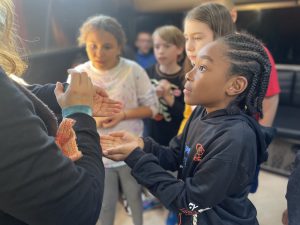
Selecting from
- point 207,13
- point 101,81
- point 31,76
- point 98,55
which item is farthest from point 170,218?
point 31,76

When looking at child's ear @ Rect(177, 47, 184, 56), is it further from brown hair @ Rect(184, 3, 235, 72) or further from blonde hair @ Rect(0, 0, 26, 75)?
blonde hair @ Rect(0, 0, 26, 75)

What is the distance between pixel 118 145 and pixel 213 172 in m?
0.32

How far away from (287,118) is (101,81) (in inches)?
79.7

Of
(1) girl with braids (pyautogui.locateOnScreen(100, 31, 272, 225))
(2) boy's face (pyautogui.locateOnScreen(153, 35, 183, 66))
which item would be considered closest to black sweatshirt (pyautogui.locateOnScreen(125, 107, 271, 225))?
(1) girl with braids (pyautogui.locateOnScreen(100, 31, 272, 225))

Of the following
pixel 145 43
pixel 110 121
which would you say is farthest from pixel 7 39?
pixel 145 43

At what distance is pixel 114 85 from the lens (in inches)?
60.6

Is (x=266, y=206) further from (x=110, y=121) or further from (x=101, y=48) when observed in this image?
(x=101, y=48)

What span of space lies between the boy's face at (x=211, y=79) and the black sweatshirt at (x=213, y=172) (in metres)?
0.05

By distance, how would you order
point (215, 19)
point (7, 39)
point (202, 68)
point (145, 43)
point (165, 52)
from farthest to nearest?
point (145, 43) < point (165, 52) < point (215, 19) < point (202, 68) < point (7, 39)

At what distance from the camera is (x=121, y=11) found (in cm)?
354

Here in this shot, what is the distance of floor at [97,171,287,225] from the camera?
2068 mm

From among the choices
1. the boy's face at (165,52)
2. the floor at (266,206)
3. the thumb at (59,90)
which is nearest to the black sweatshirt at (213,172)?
the thumb at (59,90)

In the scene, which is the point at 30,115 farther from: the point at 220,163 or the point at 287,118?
the point at 287,118

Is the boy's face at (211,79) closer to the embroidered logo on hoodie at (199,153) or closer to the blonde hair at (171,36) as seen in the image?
the embroidered logo on hoodie at (199,153)
